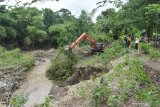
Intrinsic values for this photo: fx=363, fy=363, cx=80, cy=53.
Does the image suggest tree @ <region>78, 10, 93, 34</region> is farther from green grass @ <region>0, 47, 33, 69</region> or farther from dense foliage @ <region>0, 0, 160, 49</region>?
green grass @ <region>0, 47, 33, 69</region>

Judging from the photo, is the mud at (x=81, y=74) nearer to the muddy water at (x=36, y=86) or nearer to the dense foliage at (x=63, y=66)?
the dense foliage at (x=63, y=66)

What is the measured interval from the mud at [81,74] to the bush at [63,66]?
87 centimetres

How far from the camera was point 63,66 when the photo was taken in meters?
18.9

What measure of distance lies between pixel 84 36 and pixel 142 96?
43.1 ft

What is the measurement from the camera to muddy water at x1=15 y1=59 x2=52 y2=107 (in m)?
14.4

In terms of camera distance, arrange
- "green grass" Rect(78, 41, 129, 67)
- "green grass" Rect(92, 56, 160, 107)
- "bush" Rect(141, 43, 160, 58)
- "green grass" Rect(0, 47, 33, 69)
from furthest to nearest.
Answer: "green grass" Rect(0, 47, 33, 69) → "green grass" Rect(78, 41, 129, 67) → "bush" Rect(141, 43, 160, 58) → "green grass" Rect(92, 56, 160, 107)

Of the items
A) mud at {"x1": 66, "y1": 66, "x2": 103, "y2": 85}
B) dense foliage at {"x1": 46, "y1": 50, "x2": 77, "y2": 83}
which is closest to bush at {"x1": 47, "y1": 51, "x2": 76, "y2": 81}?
dense foliage at {"x1": 46, "y1": 50, "x2": 77, "y2": 83}

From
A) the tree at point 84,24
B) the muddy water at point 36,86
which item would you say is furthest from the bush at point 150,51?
the tree at point 84,24

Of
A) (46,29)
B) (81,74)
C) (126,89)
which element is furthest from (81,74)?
(46,29)

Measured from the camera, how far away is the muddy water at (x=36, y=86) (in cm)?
1441

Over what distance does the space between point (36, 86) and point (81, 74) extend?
2.31 m

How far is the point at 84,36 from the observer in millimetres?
21578

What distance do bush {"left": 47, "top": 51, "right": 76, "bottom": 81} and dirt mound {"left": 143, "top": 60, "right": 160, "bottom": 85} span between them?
5.80 meters

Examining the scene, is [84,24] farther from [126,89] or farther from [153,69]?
[126,89]
